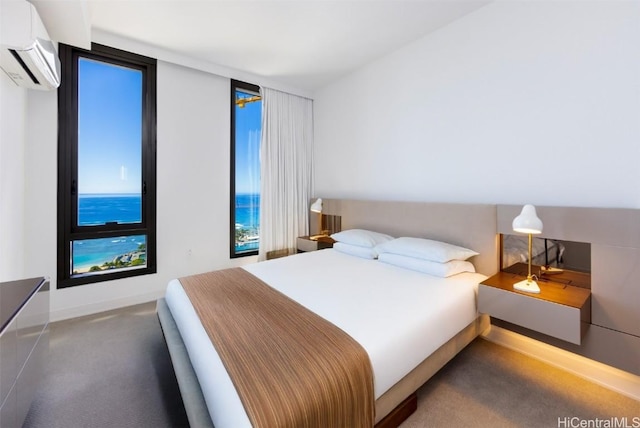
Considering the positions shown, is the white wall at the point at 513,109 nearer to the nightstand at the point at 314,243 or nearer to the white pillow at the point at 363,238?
the white pillow at the point at 363,238

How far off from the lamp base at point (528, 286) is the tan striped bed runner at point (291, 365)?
126 centimetres

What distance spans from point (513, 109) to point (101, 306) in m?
4.30

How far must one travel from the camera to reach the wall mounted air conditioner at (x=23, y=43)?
1.57 metres

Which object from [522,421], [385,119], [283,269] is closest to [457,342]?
[522,421]

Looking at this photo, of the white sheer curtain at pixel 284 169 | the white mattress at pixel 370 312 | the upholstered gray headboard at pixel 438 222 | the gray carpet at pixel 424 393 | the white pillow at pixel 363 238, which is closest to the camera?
the white mattress at pixel 370 312

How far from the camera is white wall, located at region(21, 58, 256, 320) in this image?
2.48m

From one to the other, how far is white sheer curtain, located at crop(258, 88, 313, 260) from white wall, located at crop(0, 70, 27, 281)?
7.42 ft

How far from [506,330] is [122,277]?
3767mm

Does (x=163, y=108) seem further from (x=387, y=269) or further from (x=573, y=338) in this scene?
(x=573, y=338)

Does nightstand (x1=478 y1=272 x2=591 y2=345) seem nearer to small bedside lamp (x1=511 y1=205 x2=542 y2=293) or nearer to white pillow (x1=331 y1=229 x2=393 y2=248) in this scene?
small bedside lamp (x1=511 y1=205 x2=542 y2=293)

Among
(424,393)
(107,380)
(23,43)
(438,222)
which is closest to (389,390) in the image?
(424,393)

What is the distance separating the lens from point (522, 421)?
146 cm

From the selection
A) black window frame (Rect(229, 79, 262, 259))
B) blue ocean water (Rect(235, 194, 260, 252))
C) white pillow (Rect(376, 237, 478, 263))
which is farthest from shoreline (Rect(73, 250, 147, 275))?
white pillow (Rect(376, 237, 478, 263))

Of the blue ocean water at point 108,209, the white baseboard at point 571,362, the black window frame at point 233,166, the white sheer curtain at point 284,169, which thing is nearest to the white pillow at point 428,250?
the white baseboard at point 571,362
